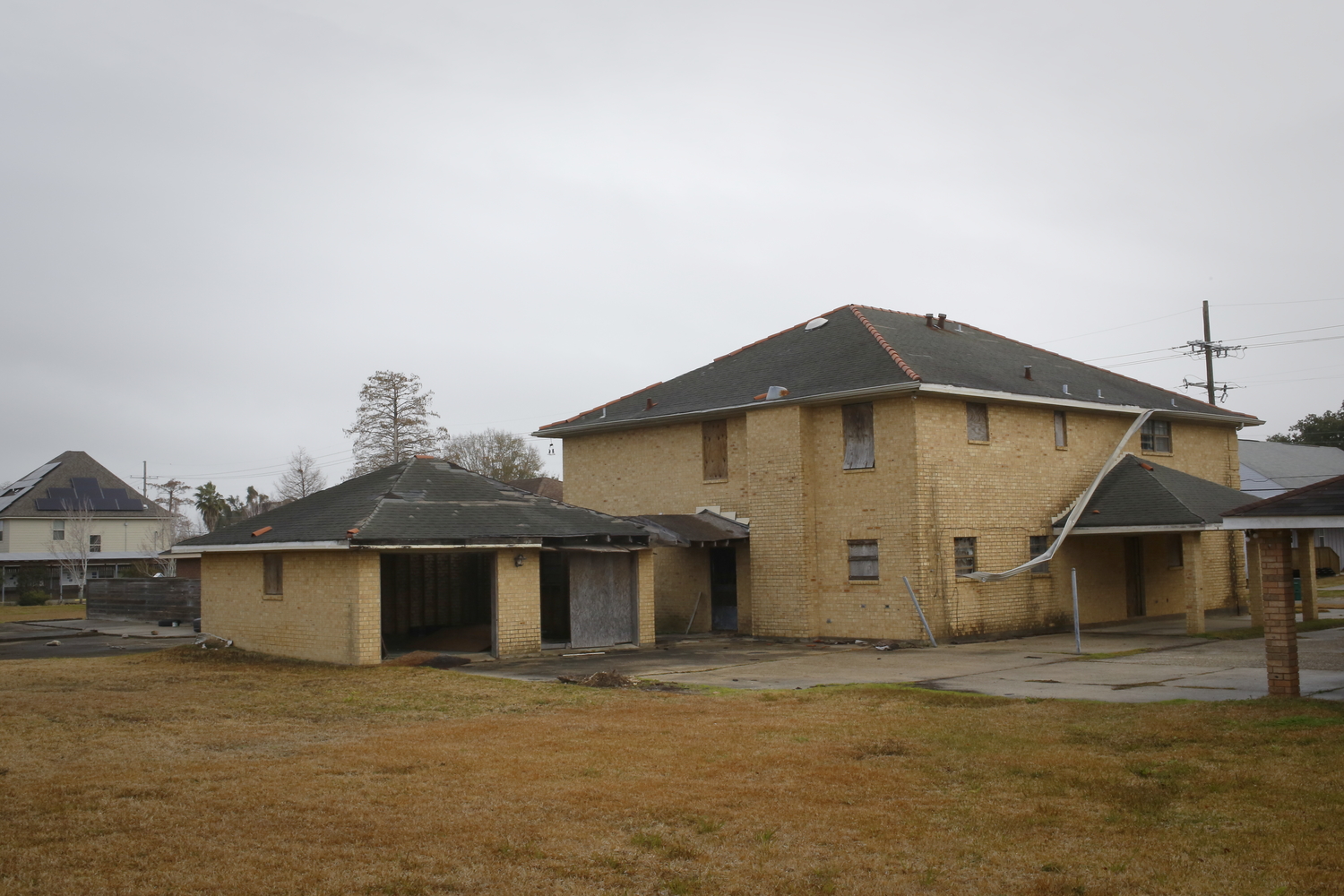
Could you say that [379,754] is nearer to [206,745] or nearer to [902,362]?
[206,745]

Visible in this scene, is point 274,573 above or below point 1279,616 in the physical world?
above

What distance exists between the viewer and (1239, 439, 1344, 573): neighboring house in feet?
160

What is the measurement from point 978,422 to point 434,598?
43.1 feet

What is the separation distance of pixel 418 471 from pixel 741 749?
1465 centimetres

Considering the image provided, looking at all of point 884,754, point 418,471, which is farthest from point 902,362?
point 884,754

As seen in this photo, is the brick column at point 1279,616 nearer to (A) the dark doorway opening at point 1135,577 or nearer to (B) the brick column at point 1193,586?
(B) the brick column at point 1193,586

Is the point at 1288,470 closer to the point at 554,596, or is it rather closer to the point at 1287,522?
the point at 554,596

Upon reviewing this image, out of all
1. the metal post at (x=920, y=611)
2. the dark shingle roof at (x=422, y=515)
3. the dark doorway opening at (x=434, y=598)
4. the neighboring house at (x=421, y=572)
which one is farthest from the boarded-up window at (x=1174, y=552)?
the dark doorway opening at (x=434, y=598)

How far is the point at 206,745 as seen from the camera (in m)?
10.7

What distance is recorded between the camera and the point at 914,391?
21.7 m

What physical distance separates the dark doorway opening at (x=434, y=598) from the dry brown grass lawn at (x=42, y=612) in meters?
20.4

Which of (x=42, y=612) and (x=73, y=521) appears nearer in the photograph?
(x=42, y=612)

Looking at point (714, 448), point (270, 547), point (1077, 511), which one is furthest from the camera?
point (714, 448)

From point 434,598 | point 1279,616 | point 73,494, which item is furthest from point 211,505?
point 1279,616
